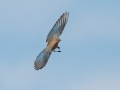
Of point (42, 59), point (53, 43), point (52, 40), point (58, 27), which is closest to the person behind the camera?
point (42, 59)

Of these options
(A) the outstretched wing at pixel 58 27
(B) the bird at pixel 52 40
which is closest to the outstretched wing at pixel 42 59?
(B) the bird at pixel 52 40

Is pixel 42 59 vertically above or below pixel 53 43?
below

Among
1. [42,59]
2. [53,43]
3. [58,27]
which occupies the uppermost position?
[58,27]

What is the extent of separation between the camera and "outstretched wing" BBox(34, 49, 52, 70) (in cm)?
1591

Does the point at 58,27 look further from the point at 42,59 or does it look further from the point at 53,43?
the point at 42,59

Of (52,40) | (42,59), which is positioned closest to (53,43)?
(52,40)

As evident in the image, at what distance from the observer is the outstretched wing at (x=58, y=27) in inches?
792

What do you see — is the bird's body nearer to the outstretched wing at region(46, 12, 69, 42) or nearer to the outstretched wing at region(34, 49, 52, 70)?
the outstretched wing at region(46, 12, 69, 42)

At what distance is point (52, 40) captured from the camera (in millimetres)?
19688

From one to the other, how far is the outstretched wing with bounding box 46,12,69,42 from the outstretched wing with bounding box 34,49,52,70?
2.30 metres

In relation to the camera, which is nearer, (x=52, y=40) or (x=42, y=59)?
(x=42, y=59)

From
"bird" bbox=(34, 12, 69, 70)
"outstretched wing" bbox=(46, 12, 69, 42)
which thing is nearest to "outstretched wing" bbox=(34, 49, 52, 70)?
"bird" bbox=(34, 12, 69, 70)

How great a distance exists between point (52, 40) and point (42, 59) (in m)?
2.99

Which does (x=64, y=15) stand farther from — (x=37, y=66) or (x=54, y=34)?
(x=37, y=66)
